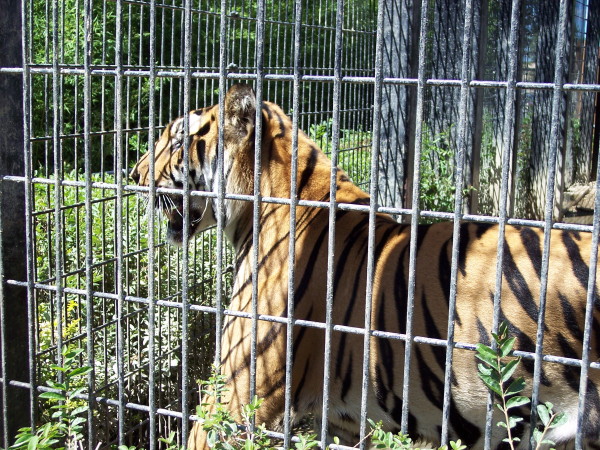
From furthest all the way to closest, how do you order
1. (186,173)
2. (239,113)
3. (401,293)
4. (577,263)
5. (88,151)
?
(239,113) < (401,293) < (577,263) < (88,151) < (186,173)

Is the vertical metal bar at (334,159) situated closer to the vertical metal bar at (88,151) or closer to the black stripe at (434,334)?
the black stripe at (434,334)

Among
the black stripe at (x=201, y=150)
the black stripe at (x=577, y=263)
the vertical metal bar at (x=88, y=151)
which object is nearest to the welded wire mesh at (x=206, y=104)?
the vertical metal bar at (x=88, y=151)

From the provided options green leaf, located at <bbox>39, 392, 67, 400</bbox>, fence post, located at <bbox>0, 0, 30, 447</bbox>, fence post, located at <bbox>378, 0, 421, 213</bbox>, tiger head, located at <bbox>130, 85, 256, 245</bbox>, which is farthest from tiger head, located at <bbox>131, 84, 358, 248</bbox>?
fence post, located at <bbox>378, 0, 421, 213</bbox>

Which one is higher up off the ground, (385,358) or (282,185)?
(282,185)

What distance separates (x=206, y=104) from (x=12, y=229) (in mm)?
2269

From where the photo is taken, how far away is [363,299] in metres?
2.75

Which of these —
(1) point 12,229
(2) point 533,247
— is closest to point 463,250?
(2) point 533,247

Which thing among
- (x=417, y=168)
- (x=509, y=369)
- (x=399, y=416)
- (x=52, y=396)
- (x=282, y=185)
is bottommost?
(x=399, y=416)

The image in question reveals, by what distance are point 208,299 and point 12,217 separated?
1.73m

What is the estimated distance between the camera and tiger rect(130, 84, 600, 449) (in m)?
2.43

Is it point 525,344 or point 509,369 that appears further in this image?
point 525,344

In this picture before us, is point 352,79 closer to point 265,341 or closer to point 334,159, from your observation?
point 334,159

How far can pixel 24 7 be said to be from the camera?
8.15ft

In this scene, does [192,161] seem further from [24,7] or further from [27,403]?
[27,403]
